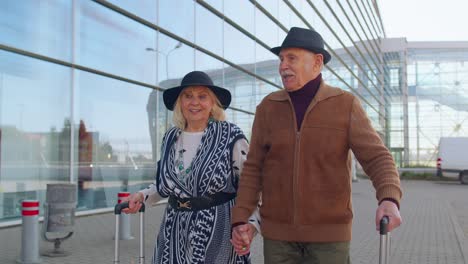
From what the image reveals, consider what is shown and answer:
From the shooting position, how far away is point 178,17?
555 inches

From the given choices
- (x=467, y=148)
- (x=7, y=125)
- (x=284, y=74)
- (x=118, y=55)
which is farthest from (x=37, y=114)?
(x=467, y=148)

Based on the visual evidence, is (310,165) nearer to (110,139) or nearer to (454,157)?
(110,139)

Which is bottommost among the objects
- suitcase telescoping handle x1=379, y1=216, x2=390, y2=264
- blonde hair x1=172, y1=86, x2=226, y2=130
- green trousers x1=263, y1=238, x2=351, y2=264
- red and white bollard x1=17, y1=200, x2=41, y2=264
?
red and white bollard x1=17, y1=200, x2=41, y2=264

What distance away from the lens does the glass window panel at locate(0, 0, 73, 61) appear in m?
9.24

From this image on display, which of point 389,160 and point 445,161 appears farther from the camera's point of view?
point 445,161

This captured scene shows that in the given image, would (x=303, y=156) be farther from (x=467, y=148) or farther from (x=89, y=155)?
(x=467, y=148)

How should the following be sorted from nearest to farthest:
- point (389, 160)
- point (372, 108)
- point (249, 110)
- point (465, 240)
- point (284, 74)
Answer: point (389, 160)
point (284, 74)
point (465, 240)
point (249, 110)
point (372, 108)

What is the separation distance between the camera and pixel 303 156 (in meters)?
2.41

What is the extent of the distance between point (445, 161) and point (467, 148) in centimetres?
142

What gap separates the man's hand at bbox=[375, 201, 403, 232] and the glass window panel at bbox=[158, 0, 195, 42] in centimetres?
1178

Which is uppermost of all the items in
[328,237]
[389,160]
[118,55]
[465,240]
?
[118,55]

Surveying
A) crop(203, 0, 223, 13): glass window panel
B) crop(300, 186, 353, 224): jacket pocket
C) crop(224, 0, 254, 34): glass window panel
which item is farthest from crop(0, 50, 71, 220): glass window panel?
crop(300, 186, 353, 224): jacket pocket

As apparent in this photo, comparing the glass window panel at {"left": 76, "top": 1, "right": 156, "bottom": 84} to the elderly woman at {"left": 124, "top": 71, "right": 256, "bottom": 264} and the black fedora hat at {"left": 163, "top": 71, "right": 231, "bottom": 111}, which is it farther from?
the elderly woman at {"left": 124, "top": 71, "right": 256, "bottom": 264}

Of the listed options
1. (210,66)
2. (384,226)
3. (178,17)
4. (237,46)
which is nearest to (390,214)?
(384,226)
